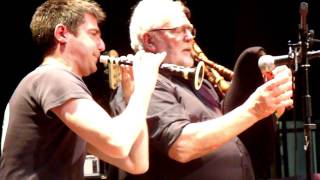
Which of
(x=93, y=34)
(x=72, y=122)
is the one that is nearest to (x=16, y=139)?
(x=72, y=122)

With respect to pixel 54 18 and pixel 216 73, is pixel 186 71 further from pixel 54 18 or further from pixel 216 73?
pixel 216 73

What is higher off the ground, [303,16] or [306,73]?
[303,16]

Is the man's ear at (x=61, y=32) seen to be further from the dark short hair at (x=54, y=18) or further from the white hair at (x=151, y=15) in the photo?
the white hair at (x=151, y=15)

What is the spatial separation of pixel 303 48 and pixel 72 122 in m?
1.06

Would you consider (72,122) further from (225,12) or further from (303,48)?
(225,12)

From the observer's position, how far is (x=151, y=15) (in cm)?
246

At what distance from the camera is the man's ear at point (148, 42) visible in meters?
2.45

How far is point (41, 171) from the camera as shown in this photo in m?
1.87

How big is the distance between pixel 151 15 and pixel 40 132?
0.79m

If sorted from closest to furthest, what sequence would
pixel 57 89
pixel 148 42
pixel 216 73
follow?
pixel 57 89 → pixel 148 42 → pixel 216 73

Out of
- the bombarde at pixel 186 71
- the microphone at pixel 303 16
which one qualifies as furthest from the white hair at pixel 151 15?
the microphone at pixel 303 16

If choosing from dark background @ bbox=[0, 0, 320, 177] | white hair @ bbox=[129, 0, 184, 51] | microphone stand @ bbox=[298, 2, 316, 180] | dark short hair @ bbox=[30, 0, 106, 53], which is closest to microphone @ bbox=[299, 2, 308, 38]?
microphone stand @ bbox=[298, 2, 316, 180]

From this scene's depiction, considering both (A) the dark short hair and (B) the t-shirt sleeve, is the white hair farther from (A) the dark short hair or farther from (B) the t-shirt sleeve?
(B) the t-shirt sleeve

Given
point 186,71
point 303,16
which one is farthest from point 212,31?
point 186,71
